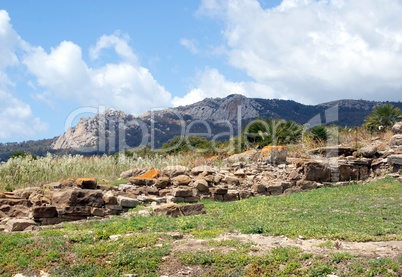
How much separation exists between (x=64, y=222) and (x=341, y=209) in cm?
660

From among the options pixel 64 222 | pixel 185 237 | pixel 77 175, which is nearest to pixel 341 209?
pixel 185 237

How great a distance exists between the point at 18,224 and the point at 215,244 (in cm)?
489

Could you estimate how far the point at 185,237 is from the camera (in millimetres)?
8398

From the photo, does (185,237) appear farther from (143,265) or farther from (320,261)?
(320,261)

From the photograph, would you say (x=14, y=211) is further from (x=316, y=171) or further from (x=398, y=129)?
(x=398, y=129)

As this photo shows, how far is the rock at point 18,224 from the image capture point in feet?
33.0

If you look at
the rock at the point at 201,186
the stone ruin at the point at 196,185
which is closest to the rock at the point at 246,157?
the stone ruin at the point at 196,185

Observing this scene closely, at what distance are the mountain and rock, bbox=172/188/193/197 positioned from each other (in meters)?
39.3

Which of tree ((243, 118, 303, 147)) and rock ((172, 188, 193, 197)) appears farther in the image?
tree ((243, 118, 303, 147))

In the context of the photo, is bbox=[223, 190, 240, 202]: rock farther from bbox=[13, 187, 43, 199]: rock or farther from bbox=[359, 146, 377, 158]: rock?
bbox=[359, 146, 377, 158]: rock

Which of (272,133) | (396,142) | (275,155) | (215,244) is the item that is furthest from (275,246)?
(272,133)

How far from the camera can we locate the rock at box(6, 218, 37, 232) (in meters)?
10.1

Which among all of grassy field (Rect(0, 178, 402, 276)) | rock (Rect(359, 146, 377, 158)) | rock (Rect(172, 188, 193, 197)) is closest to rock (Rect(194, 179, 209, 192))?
rock (Rect(172, 188, 193, 197))

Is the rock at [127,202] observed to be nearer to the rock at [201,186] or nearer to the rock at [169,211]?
the rock at [169,211]
